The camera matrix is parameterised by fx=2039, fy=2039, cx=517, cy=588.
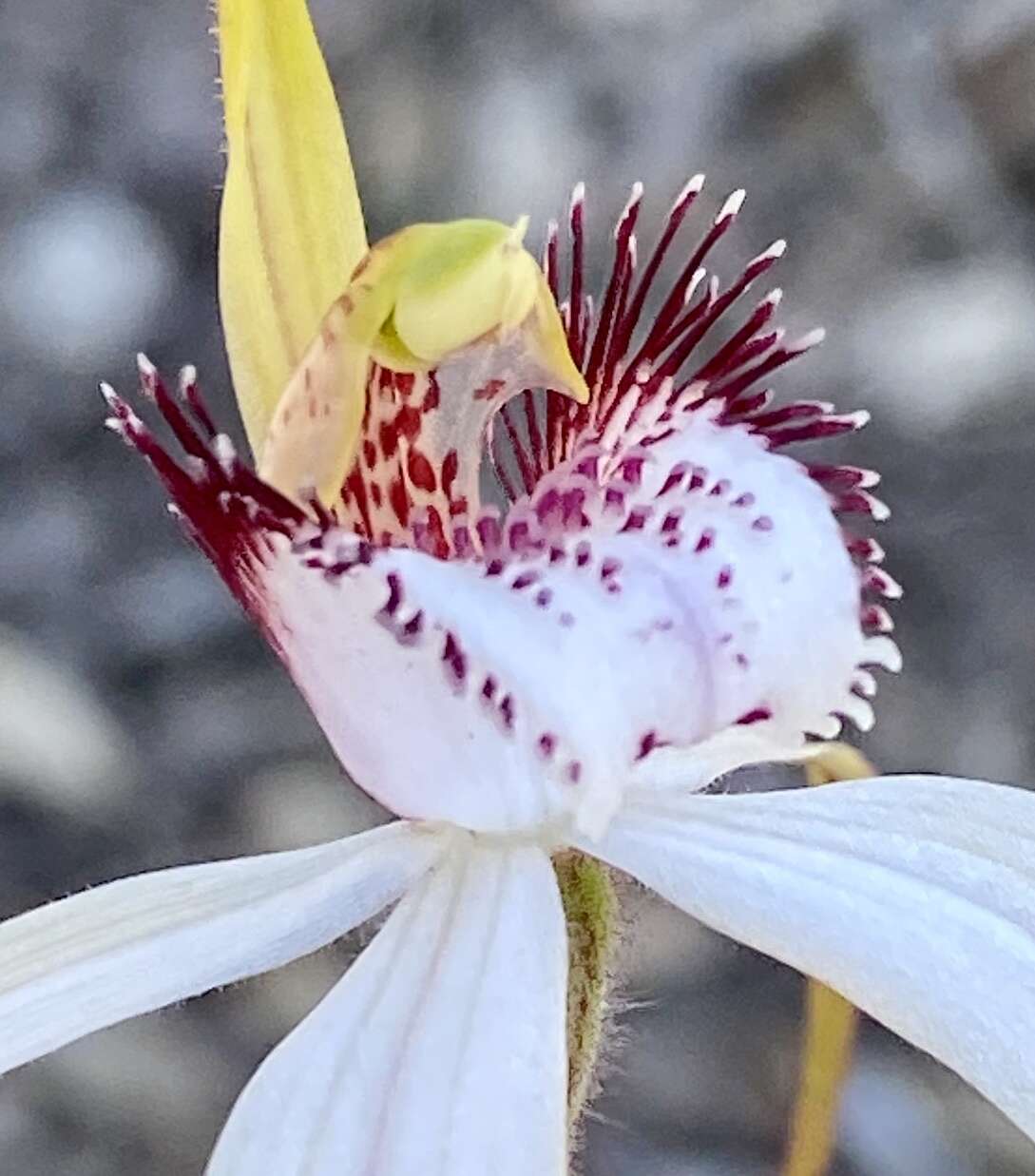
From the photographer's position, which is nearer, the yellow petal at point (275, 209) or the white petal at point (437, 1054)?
the white petal at point (437, 1054)

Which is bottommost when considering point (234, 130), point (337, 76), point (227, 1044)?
point (227, 1044)

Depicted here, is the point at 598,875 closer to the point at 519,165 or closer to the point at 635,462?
the point at 635,462

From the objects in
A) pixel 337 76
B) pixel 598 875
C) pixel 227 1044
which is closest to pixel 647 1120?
pixel 227 1044

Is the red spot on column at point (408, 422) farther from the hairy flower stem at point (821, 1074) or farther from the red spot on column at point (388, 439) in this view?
the hairy flower stem at point (821, 1074)

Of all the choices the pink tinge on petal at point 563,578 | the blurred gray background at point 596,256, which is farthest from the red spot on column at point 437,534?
the blurred gray background at point 596,256

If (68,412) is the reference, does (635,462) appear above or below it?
below

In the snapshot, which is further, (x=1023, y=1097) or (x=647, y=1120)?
(x=647, y=1120)

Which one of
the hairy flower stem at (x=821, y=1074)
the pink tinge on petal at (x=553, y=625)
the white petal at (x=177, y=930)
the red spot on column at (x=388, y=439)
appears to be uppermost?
the red spot on column at (x=388, y=439)

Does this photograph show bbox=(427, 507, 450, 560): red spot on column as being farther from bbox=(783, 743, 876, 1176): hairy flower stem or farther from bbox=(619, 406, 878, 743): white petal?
bbox=(783, 743, 876, 1176): hairy flower stem
